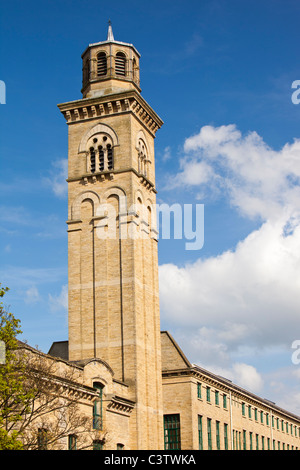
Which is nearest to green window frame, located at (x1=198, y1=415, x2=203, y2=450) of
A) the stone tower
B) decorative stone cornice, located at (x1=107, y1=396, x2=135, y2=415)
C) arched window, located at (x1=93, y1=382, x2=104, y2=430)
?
the stone tower

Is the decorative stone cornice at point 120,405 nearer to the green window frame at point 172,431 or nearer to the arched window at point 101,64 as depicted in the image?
the green window frame at point 172,431

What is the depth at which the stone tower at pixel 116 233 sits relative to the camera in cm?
4997

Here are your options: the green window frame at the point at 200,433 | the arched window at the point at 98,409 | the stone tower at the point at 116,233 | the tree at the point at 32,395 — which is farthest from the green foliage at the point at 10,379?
the green window frame at the point at 200,433

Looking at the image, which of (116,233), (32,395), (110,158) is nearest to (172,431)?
(116,233)

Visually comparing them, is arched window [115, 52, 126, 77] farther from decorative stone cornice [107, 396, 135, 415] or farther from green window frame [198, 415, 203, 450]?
green window frame [198, 415, 203, 450]

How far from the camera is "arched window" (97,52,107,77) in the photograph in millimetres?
57531

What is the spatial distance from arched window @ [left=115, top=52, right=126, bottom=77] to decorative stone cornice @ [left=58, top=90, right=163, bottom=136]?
3.43m

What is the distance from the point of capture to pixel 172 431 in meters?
56.5

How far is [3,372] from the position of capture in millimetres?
28859

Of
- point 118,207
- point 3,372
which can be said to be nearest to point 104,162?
point 118,207

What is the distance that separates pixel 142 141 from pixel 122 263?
37.6 ft

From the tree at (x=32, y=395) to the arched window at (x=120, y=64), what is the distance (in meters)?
27.2

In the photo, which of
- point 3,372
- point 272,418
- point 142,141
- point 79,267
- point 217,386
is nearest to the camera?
point 3,372
